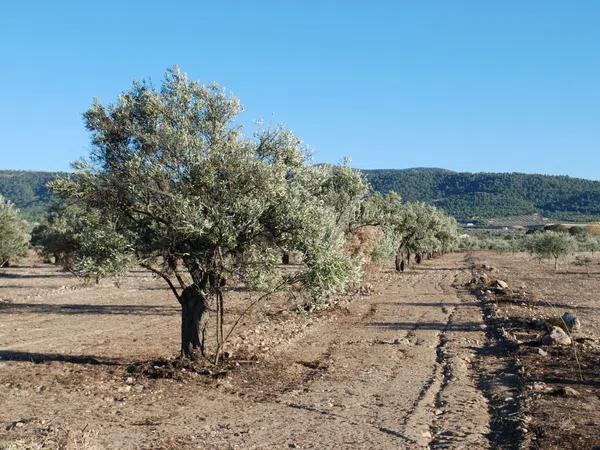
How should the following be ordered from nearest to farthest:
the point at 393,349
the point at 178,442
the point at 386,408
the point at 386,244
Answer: the point at 178,442
the point at 386,408
the point at 393,349
the point at 386,244

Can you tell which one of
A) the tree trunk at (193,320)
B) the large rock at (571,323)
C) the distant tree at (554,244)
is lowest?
the large rock at (571,323)

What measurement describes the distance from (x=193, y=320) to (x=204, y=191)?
356 centimetres

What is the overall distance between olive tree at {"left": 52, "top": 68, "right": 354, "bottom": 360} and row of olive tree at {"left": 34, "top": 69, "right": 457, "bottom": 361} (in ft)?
0.08

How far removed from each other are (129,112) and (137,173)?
1608mm

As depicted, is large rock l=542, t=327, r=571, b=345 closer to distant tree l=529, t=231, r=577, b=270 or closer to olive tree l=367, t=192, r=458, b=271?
olive tree l=367, t=192, r=458, b=271

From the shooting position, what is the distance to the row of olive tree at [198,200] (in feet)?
44.7

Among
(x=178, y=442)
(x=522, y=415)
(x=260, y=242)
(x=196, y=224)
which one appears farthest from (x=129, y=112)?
(x=522, y=415)

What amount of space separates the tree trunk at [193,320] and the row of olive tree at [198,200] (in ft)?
0.16

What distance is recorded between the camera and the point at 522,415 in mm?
11188

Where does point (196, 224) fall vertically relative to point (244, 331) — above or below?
above

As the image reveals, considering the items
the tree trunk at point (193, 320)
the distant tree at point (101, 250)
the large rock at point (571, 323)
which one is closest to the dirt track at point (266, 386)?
the tree trunk at point (193, 320)

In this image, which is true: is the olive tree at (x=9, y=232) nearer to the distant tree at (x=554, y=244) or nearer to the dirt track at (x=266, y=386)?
the dirt track at (x=266, y=386)

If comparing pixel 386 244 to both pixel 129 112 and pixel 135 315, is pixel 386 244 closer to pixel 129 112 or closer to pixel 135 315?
pixel 135 315

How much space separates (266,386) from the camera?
45.2 feet
